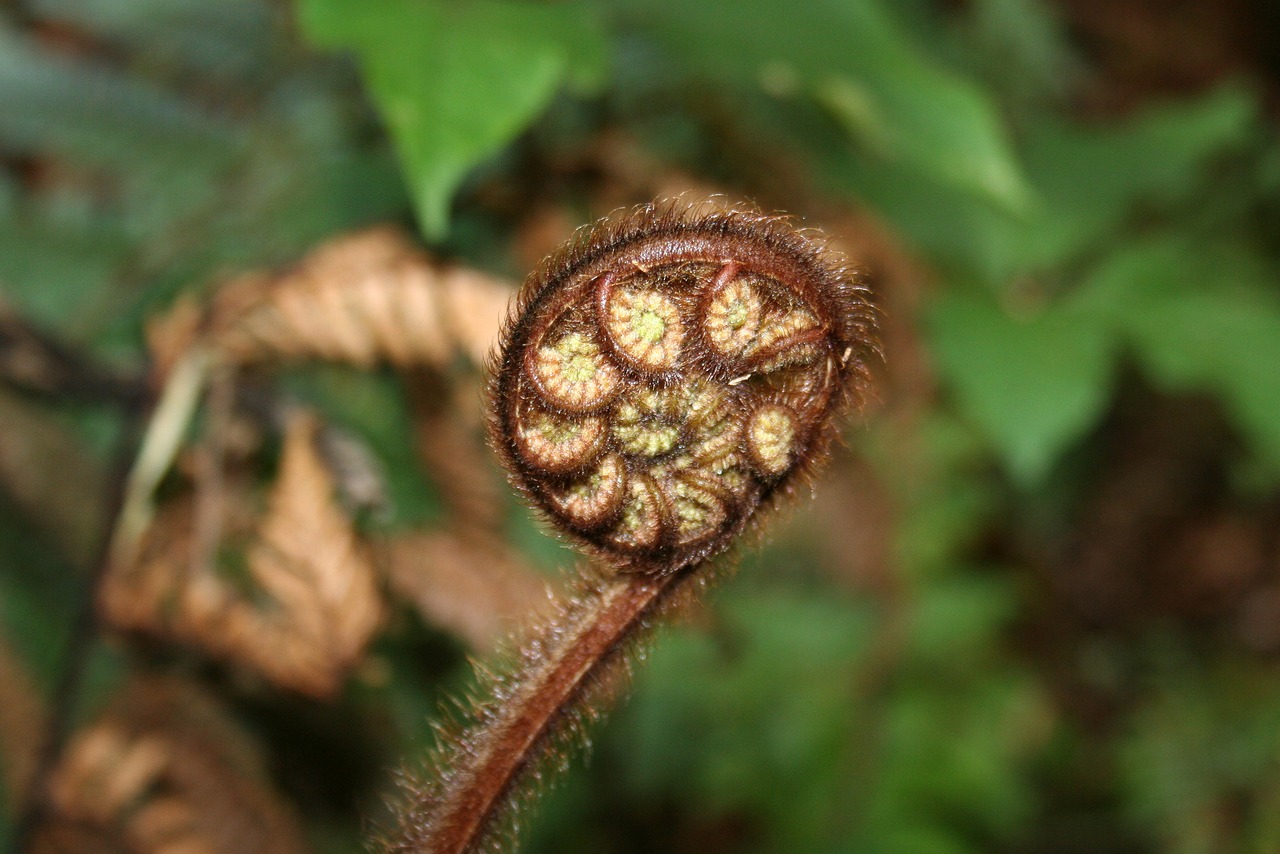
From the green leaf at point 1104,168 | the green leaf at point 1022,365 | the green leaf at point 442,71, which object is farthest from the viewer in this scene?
the green leaf at point 1104,168

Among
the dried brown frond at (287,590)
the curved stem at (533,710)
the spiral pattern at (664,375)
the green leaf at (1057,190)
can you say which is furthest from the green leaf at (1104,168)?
the curved stem at (533,710)

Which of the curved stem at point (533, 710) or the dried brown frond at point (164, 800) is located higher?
the curved stem at point (533, 710)

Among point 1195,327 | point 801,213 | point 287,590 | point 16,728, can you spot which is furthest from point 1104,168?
point 16,728

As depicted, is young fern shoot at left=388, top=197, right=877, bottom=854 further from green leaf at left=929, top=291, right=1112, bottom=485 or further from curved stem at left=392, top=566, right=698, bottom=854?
green leaf at left=929, top=291, right=1112, bottom=485

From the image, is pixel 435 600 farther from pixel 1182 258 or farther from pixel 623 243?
pixel 1182 258

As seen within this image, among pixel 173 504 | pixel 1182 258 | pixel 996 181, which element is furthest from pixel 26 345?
pixel 1182 258

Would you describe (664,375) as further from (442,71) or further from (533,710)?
(442,71)

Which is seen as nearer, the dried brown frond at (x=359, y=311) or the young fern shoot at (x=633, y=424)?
the young fern shoot at (x=633, y=424)

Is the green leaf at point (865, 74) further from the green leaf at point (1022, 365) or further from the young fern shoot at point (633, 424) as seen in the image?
the young fern shoot at point (633, 424)
